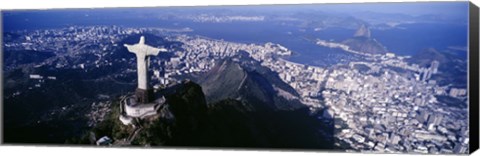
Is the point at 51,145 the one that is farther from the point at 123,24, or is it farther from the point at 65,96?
the point at 123,24

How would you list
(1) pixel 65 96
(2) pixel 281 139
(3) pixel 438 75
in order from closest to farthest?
(3) pixel 438 75 → (2) pixel 281 139 → (1) pixel 65 96

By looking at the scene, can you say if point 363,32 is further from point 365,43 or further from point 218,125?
point 218,125

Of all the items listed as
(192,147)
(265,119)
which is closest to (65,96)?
(192,147)

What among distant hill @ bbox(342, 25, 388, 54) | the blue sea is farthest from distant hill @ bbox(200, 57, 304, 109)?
distant hill @ bbox(342, 25, 388, 54)

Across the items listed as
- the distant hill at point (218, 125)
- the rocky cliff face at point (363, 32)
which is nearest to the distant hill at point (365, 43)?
the rocky cliff face at point (363, 32)

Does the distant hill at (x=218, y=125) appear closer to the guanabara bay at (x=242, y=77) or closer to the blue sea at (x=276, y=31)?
the guanabara bay at (x=242, y=77)

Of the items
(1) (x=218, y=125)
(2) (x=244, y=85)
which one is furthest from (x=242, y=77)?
(1) (x=218, y=125)
